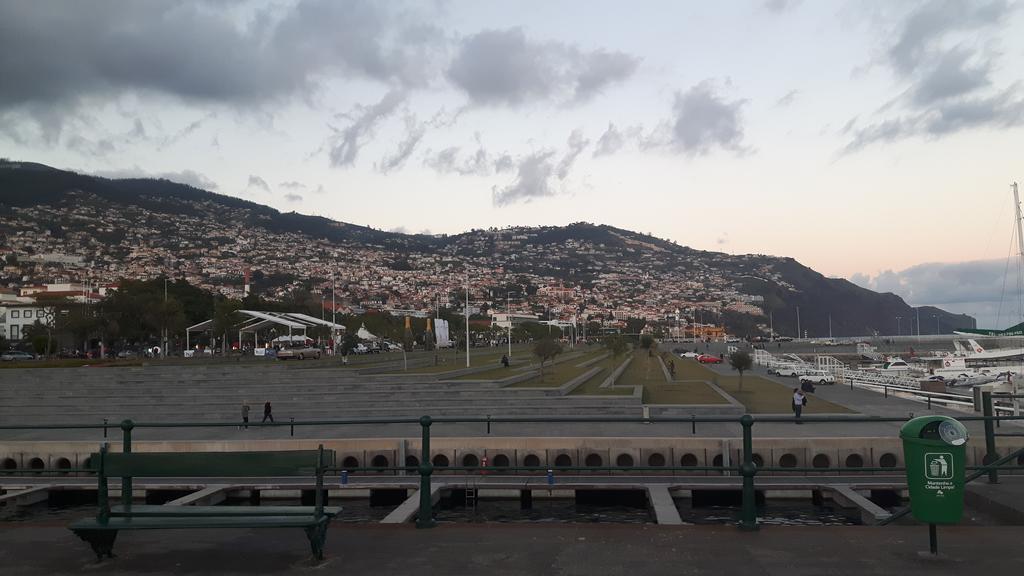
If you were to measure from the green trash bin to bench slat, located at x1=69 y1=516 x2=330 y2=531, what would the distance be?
13.1ft

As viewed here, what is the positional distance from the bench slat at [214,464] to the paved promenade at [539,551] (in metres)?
0.62

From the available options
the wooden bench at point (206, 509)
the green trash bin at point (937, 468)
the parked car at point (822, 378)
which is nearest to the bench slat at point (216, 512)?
the wooden bench at point (206, 509)

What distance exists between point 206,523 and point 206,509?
9.9 inches

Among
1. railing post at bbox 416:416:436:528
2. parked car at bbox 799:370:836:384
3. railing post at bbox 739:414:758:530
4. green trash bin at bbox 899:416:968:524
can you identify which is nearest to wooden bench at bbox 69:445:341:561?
railing post at bbox 416:416:436:528

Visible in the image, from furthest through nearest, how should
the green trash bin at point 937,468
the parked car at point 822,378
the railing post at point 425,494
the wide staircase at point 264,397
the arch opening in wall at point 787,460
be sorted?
the parked car at point 822,378 → the wide staircase at point 264,397 → the arch opening in wall at point 787,460 → the railing post at point 425,494 → the green trash bin at point 937,468

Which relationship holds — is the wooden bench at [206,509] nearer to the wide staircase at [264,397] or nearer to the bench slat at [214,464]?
the bench slat at [214,464]

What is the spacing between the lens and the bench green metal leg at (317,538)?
16.1ft

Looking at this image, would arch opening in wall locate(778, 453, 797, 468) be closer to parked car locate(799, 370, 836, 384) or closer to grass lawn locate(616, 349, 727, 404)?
grass lawn locate(616, 349, 727, 404)

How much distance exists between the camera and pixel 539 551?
Answer: 17.1ft

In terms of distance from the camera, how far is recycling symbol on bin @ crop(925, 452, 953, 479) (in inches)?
186

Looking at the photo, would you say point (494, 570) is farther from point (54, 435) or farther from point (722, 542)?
point (54, 435)

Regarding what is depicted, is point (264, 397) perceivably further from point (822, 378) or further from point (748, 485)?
point (822, 378)

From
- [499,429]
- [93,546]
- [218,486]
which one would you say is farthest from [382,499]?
[93,546]

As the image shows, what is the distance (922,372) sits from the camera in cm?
5116
